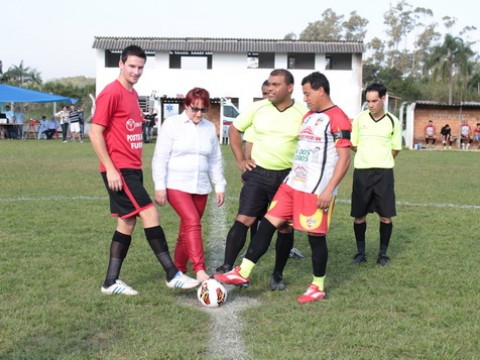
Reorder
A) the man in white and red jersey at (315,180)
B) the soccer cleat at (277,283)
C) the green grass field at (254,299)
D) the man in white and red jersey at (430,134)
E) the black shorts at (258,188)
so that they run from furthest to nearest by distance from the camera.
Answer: the man in white and red jersey at (430,134) → the black shorts at (258,188) → the soccer cleat at (277,283) → the man in white and red jersey at (315,180) → the green grass field at (254,299)

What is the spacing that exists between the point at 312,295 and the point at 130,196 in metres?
1.60

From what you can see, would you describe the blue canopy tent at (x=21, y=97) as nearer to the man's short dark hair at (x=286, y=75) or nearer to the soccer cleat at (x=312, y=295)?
the man's short dark hair at (x=286, y=75)

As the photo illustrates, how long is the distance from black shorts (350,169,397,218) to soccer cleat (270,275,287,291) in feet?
5.11

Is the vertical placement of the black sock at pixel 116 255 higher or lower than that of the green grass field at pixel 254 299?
higher

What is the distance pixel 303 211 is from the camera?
4.79 meters

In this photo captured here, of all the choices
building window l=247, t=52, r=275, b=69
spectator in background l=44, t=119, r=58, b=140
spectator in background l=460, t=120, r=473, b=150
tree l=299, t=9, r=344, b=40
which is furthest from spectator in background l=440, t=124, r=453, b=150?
Answer: tree l=299, t=9, r=344, b=40

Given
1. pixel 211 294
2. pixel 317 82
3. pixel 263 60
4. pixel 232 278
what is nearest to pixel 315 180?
pixel 317 82

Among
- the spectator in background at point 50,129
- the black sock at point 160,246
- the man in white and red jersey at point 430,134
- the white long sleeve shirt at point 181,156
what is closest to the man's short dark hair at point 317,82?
the white long sleeve shirt at point 181,156

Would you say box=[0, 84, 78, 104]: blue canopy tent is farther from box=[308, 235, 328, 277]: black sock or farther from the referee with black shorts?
box=[308, 235, 328, 277]: black sock

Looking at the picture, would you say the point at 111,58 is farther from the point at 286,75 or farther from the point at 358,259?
the point at 286,75

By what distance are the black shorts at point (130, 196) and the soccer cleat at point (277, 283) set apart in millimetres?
1227

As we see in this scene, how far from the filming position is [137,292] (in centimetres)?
491

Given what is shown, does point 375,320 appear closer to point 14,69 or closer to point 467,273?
point 467,273

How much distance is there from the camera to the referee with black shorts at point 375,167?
622cm
